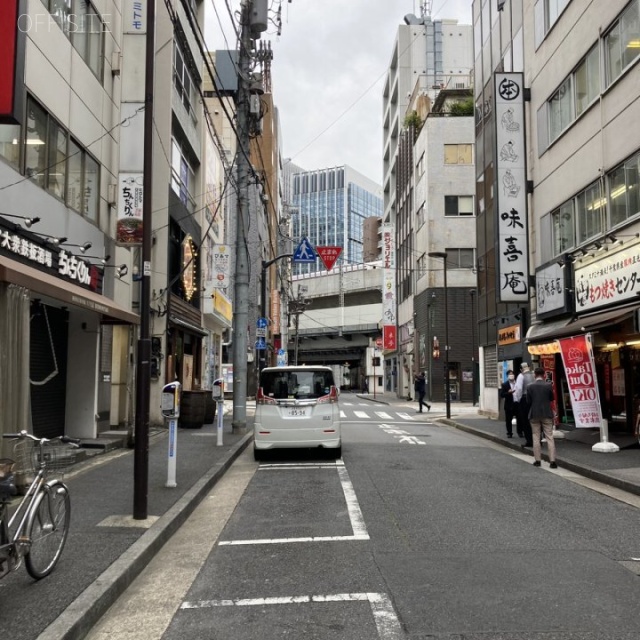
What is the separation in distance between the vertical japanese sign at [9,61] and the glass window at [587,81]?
44.3 feet

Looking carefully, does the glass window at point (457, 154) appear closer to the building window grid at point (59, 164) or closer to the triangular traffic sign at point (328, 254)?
the triangular traffic sign at point (328, 254)

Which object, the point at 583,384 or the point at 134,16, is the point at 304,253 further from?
the point at 583,384

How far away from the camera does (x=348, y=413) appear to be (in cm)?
2955

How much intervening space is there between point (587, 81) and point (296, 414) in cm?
1172

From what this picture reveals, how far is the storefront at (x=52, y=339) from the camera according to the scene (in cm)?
825

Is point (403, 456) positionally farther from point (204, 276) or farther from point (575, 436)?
point (204, 276)

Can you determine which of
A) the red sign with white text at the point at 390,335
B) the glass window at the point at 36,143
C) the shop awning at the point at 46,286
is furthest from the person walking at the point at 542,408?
the red sign with white text at the point at 390,335

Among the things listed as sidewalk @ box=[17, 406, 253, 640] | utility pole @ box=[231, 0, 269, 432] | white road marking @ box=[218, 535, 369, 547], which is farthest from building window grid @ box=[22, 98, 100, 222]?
white road marking @ box=[218, 535, 369, 547]

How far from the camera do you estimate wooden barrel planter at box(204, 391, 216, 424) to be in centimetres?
2020

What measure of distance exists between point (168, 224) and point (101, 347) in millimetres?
6569

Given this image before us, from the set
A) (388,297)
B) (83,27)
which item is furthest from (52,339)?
(388,297)

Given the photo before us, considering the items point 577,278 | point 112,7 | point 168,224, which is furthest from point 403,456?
point 112,7

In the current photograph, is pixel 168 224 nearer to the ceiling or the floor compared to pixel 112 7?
nearer to the floor

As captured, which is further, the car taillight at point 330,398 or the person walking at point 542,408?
the car taillight at point 330,398
